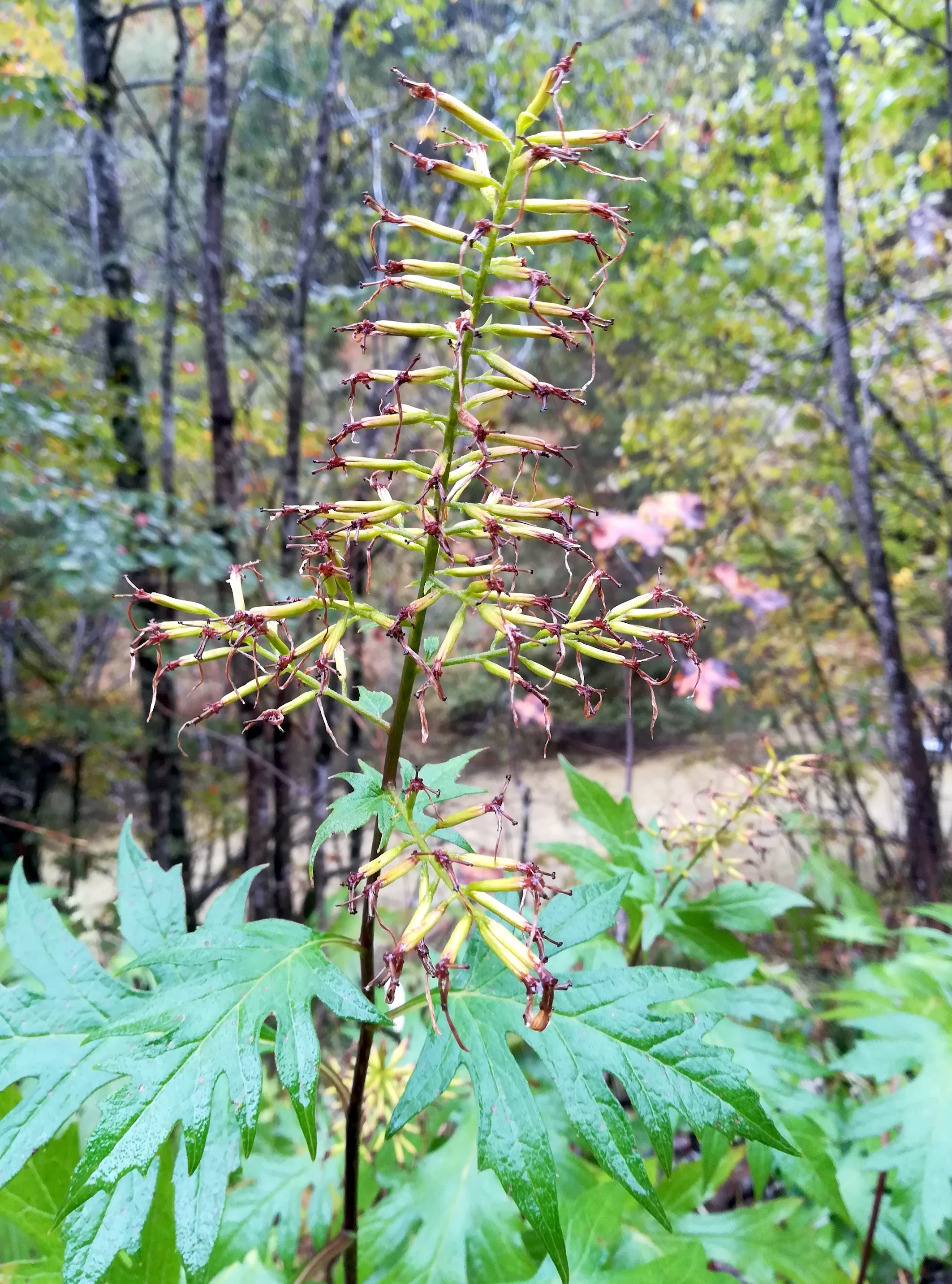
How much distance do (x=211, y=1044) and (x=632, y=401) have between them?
20.9ft

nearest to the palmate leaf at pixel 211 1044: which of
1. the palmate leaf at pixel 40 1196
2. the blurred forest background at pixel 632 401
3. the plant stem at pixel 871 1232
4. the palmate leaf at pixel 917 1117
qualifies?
the palmate leaf at pixel 40 1196

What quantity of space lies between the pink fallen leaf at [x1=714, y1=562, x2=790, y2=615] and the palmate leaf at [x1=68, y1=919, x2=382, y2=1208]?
420cm

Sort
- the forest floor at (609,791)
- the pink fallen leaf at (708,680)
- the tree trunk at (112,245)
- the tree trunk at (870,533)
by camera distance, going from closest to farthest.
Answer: the tree trunk at (870,533) < the pink fallen leaf at (708,680) < the tree trunk at (112,245) < the forest floor at (609,791)

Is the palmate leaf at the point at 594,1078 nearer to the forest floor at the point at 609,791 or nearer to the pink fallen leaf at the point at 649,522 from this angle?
the pink fallen leaf at the point at 649,522

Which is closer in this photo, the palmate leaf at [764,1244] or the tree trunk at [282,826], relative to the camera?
the palmate leaf at [764,1244]

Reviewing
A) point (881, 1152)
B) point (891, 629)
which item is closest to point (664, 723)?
point (891, 629)

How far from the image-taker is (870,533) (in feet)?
11.5

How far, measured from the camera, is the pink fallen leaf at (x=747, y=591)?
4547mm

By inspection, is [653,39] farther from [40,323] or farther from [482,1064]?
[482,1064]

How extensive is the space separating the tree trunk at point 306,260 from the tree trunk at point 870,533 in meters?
2.74

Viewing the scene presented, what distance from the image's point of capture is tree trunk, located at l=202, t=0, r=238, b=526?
12.7 feet

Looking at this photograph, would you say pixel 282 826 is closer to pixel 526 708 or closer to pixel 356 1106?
pixel 526 708

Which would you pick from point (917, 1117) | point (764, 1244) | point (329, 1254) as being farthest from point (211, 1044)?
point (917, 1117)

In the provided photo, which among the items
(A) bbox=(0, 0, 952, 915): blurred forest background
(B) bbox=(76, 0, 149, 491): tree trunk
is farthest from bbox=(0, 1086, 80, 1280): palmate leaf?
(B) bbox=(76, 0, 149, 491): tree trunk
